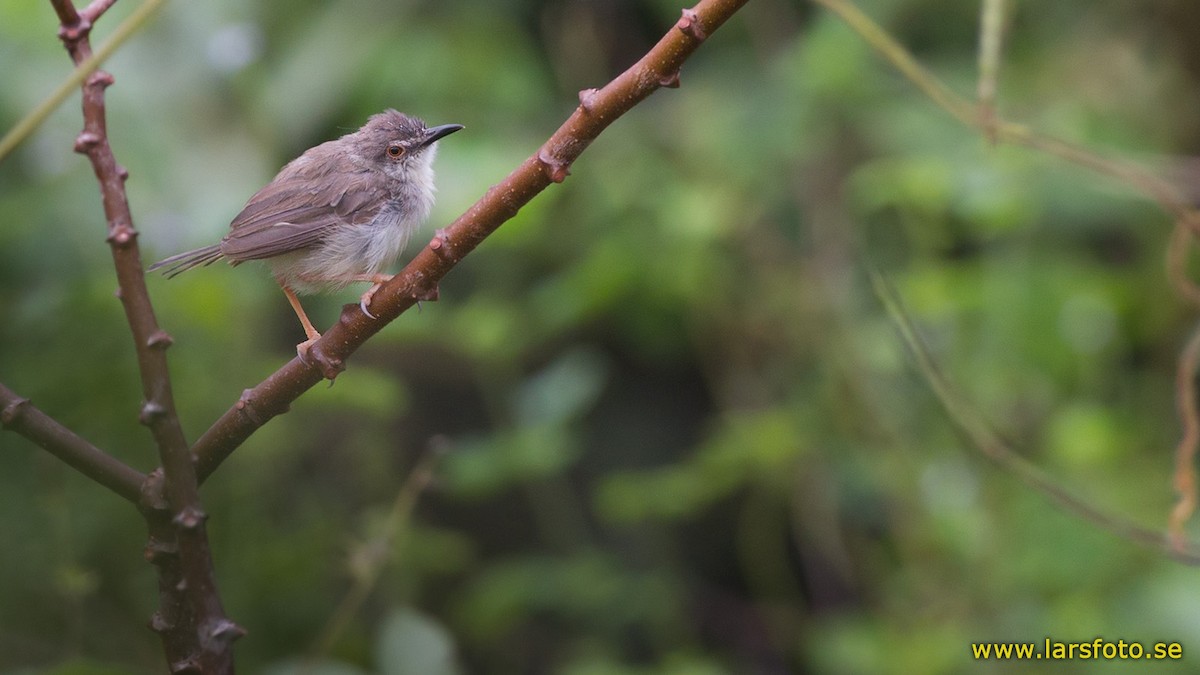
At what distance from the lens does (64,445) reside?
124 cm

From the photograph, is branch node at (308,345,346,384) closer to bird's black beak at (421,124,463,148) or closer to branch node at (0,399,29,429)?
branch node at (0,399,29,429)

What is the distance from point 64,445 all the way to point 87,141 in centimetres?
33

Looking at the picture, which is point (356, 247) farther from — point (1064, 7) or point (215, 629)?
point (1064, 7)

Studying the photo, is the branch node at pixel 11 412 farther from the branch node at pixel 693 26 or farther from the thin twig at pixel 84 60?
the branch node at pixel 693 26

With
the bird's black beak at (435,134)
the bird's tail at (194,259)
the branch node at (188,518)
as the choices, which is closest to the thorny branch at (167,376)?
the branch node at (188,518)

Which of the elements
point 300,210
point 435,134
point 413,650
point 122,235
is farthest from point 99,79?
point 413,650

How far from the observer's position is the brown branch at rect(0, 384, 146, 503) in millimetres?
1211

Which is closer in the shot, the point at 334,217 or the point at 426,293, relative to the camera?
the point at 426,293

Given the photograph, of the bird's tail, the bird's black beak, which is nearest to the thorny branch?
the bird's tail

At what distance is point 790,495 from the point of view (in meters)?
3.91

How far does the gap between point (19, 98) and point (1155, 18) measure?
12.5 ft

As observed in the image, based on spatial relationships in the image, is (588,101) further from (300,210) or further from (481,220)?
(300,210)

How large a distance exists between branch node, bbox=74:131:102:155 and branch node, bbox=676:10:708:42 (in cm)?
65

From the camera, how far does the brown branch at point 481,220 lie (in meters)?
1.21
